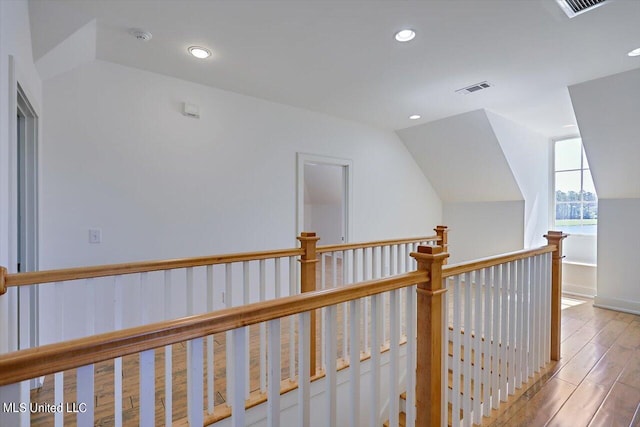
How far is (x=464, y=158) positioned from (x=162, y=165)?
13.3ft

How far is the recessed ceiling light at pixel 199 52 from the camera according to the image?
2.46 m

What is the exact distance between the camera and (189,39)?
7.65 feet

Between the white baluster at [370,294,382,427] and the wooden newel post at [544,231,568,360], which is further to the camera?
the wooden newel post at [544,231,568,360]

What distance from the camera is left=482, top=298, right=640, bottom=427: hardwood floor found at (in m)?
1.83

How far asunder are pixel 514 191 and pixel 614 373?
2.85m

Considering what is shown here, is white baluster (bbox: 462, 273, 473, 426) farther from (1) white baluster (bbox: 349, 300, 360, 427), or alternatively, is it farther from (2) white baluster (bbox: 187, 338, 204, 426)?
(2) white baluster (bbox: 187, 338, 204, 426)

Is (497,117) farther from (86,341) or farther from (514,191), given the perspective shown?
(86,341)

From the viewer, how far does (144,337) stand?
77cm

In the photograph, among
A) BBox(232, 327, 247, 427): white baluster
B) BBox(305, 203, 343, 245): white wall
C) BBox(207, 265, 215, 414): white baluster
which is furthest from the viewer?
BBox(305, 203, 343, 245): white wall

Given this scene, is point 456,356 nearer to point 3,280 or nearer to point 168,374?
point 168,374

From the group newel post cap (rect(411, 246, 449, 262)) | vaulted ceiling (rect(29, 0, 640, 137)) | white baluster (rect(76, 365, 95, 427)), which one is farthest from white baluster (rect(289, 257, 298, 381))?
vaulted ceiling (rect(29, 0, 640, 137))

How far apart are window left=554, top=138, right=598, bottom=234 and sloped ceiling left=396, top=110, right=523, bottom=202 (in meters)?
0.99

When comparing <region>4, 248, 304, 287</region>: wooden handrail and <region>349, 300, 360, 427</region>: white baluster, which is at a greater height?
<region>4, 248, 304, 287</region>: wooden handrail

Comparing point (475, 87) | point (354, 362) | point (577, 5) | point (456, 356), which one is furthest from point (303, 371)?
Answer: point (475, 87)
